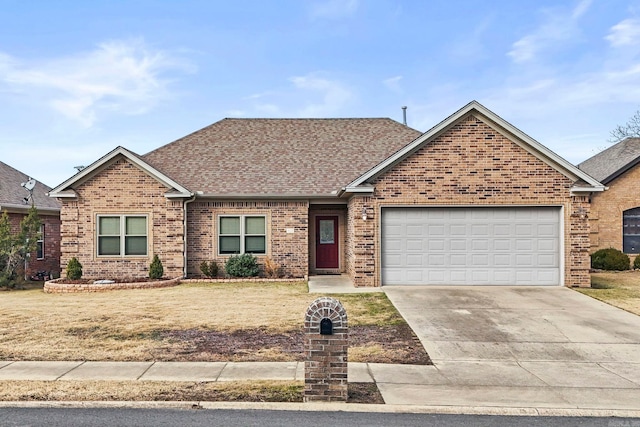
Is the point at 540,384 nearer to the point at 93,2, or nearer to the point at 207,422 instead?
the point at 207,422

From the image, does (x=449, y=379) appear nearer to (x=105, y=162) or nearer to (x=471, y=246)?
(x=471, y=246)

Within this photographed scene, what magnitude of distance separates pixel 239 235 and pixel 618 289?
13441 millimetres

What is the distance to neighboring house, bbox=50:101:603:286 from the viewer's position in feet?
53.4

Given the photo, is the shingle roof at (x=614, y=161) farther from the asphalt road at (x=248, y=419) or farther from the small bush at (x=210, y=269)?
the asphalt road at (x=248, y=419)

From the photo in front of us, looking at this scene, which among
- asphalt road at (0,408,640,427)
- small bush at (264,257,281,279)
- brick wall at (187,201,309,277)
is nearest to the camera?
asphalt road at (0,408,640,427)

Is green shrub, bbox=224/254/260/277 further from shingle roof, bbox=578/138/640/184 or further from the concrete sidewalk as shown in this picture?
shingle roof, bbox=578/138/640/184

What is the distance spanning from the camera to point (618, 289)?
16.4m

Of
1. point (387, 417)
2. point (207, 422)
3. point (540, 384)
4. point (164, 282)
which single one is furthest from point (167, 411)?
point (164, 282)

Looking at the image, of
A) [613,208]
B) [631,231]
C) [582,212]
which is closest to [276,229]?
[582,212]

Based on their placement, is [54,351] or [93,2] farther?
[93,2]

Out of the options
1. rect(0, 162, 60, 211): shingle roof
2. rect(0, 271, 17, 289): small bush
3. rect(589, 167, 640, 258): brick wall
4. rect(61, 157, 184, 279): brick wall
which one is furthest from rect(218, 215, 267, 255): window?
rect(589, 167, 640, 258): brick wall

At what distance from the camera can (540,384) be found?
7.30m

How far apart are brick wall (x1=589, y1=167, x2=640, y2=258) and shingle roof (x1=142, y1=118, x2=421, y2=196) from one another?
9.48 m

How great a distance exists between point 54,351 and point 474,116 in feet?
44.5
